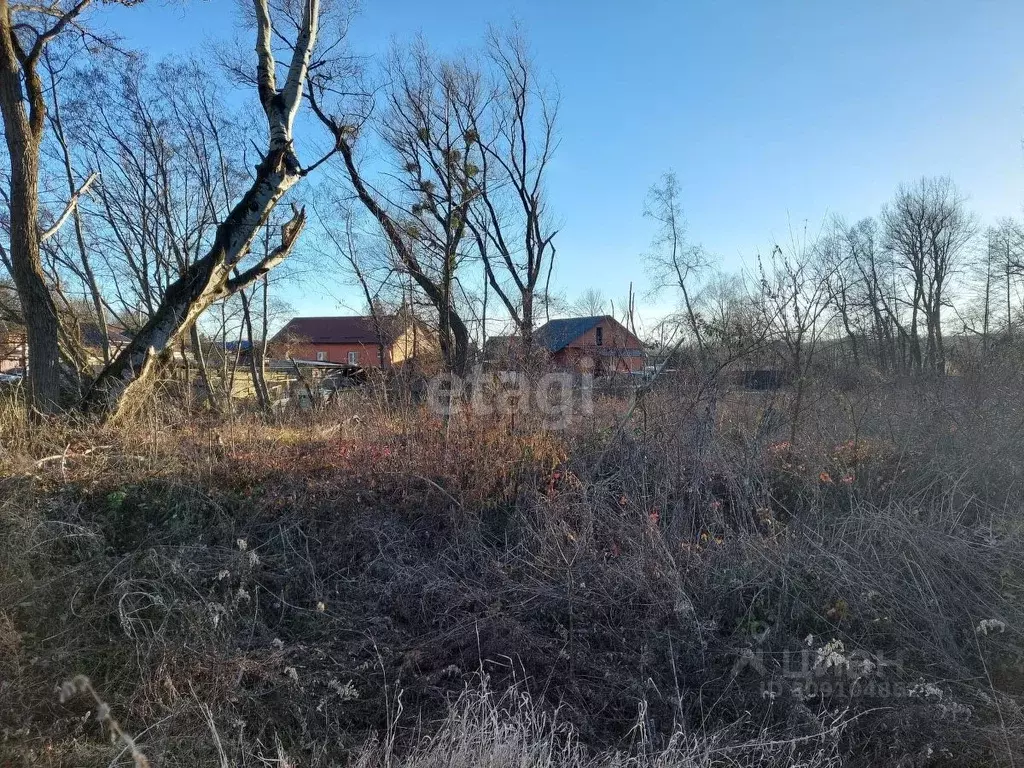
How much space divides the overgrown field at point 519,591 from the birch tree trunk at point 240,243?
1066 mm

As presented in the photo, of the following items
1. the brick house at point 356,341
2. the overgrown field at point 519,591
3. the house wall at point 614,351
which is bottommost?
the overgrown field at point 519,591

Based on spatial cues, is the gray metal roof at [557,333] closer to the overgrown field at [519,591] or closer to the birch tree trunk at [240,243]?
the overgrown field at [519,591]

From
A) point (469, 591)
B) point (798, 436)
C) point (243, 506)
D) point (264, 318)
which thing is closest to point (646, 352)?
point (798, 436)

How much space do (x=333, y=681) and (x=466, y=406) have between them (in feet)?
11.6

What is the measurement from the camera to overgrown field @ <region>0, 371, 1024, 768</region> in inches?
111

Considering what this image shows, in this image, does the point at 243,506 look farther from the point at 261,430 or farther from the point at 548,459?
the point at 548,459

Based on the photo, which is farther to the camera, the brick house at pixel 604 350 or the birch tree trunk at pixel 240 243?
the birch tree trunk at pixel 240 243

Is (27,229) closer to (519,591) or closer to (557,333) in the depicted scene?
(557,333)

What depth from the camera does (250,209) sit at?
782 cm

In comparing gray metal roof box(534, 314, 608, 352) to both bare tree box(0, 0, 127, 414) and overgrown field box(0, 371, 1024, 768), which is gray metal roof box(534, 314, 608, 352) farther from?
bare tree box(0, 0, 127, 414)

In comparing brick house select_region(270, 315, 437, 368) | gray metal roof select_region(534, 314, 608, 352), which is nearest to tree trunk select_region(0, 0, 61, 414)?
brick house select_region(270, 315, 437, 368)

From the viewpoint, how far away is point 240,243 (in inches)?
304

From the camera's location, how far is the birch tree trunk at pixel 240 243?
716 centimetres

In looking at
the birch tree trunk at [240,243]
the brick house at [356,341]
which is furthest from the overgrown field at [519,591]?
the brick house at [356,341]
